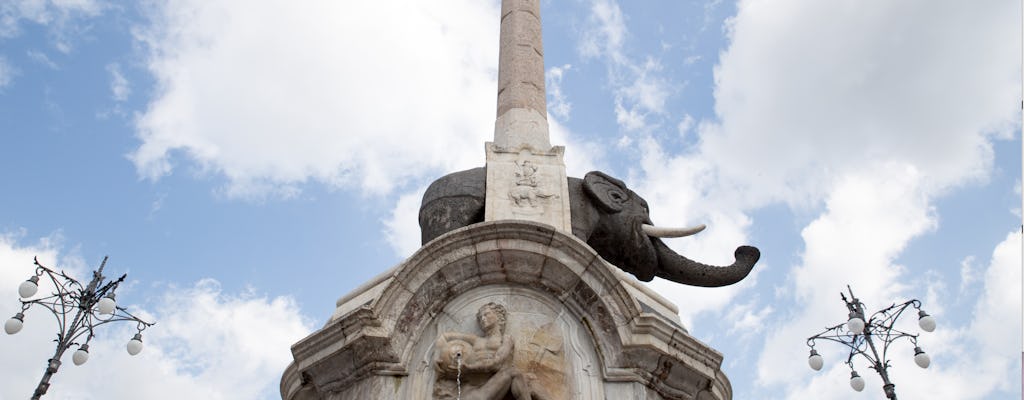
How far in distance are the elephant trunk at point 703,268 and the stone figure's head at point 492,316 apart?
2758 millimetres

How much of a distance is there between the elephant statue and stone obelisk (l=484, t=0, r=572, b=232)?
23cm

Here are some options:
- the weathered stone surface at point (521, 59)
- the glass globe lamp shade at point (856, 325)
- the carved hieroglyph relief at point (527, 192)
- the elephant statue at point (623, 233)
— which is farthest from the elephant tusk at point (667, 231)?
the glass globe lamp shade at point (856, 325)

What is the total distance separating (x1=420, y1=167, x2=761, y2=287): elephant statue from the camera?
387 inches

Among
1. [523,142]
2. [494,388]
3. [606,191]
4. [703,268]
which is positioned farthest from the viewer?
[523,142]

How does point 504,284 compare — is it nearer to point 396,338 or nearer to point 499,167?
Result: point 396,338

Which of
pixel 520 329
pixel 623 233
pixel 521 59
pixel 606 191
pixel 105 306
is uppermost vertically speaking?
pixel 521 59

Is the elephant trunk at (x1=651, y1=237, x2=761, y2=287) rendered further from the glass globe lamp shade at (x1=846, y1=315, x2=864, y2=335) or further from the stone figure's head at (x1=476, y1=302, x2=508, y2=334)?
the glass globe lamp shade at (x1=846, y1=315, x2=864, y2=335)

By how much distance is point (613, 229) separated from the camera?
32.7 ft

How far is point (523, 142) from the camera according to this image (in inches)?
438

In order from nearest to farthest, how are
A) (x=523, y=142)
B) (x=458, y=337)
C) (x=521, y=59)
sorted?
(x=458, y=337) → (x=523, y=142) → (x=521, y=59)

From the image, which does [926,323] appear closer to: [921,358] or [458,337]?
[921,358]

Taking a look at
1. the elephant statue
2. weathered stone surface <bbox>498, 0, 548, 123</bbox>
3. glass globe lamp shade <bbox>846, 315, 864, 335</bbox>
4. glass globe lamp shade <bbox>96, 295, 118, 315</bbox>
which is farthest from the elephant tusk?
glass globe lamp shade <bbox>96, 295, 118, 315</bbox>

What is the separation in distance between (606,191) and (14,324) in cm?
900

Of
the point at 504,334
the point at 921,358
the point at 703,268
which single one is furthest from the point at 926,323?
the point at 504,334
